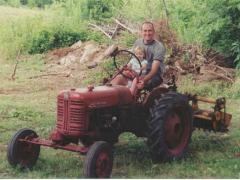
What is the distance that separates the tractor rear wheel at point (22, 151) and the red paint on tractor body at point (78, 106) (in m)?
0.43

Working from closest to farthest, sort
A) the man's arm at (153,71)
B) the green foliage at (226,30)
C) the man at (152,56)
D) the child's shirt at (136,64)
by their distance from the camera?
the man's arm at (153,71) < the man at (152,56) < the child's shirt at (136,64) < the green foliage at (226,30)

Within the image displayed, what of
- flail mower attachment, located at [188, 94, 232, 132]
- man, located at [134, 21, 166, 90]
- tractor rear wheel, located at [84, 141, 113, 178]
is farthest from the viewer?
flail mower attachment, located at [188, 94, 232, 132]

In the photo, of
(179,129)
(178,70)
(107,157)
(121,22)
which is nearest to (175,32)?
(178,70)

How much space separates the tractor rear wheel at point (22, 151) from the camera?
21.7 ft

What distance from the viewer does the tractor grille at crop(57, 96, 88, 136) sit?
639 centimetres

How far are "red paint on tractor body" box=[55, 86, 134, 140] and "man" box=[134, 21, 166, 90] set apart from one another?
2.73ft

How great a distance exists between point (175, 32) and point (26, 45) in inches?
294

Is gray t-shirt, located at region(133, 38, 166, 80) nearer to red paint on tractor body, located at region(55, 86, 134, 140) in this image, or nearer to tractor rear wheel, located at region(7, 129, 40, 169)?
red paint on tractor body, located at region(55, 86, 134, 140)

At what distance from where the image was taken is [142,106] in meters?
7.16

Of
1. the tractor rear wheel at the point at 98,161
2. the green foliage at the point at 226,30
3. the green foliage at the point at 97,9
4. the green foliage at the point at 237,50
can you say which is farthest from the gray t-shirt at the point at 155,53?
the green foliage at the point at 97,9

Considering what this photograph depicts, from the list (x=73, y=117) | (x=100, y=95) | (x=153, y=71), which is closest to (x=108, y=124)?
(x=100, y=95)

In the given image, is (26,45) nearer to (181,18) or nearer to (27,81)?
(27,81)

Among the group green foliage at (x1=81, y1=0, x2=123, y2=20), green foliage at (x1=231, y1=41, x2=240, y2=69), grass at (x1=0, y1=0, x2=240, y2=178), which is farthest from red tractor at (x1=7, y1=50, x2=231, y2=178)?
green foliage at (x1=81, y1=0, x2=123, y2=20)

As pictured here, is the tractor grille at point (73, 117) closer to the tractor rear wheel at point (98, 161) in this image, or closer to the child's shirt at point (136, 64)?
the tractor rear wheel at point (98, 161)
